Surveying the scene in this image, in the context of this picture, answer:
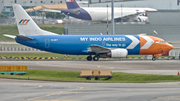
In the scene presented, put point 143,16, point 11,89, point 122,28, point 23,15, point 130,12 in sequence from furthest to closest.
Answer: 1. point 143,16
2. point 130,12
3. point 122,28
4. point 23,15
5. point 11,89

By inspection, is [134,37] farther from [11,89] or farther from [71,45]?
[11,89]

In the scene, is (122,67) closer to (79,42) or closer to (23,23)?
(79,42)

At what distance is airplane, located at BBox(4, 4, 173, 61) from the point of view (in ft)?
157

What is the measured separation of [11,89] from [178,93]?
11019 millimetres

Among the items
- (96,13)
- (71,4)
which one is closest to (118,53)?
(71,4)

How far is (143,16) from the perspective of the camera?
114 m

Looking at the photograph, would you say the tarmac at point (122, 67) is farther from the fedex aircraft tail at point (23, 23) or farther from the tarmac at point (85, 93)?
the tarmac at point (85, 93)

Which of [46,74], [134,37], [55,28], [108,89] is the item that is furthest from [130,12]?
[108,89]

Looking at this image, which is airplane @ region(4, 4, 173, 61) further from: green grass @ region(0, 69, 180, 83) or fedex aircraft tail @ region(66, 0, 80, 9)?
fedex aircraft tail @ region(66, 0, 80, 9)

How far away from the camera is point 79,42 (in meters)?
48.8

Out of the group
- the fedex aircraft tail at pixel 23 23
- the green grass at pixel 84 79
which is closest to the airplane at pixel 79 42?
the fedex aircraft tail at pixel 23 23

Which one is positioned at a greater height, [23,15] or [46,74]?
[23,15]

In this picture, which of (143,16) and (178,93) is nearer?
(178,93)

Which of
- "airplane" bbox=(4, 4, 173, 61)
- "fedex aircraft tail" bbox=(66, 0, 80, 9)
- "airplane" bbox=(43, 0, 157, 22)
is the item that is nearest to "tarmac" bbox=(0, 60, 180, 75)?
"airplane" bbox=(4, 4, 173, 61)
